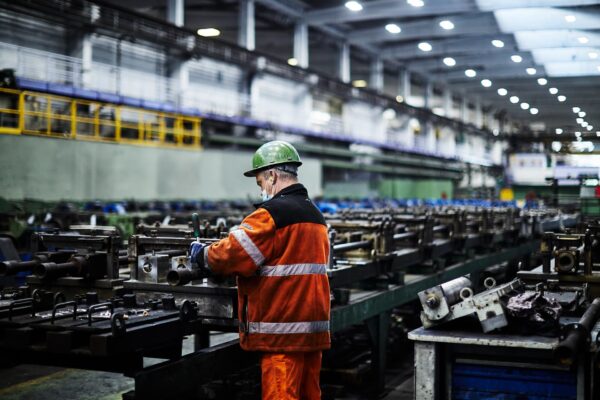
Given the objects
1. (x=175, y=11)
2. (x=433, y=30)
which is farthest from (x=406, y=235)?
(x=433, y=30)

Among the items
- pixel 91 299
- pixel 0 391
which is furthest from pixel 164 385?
pixel 0 391

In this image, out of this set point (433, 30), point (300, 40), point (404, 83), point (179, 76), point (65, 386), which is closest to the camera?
point (65, 386)

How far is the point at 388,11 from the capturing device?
59.7 ft

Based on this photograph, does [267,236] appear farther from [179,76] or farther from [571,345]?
[179,76]

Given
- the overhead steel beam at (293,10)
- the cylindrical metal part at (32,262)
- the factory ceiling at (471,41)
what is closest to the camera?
the cylindrical metal part at (32,262)

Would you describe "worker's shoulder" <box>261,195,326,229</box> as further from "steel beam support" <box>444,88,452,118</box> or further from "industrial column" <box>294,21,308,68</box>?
"steel beam support" <box>444,88,452,118</box>

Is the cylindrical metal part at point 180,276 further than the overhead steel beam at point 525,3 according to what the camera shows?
No

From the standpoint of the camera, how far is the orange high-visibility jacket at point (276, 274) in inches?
109

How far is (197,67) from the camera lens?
18.7 metres

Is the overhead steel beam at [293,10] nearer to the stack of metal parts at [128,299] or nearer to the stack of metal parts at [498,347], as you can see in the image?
the stack of metal parts at [128,299]

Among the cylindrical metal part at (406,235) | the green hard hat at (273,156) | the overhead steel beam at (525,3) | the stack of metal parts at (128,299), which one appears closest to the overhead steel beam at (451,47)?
the overhead steel beam at (525,3)

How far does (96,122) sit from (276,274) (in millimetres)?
8810

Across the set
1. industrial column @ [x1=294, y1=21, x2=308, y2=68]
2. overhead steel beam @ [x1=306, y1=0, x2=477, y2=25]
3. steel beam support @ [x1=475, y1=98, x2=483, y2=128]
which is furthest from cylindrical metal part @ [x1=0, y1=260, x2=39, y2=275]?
steel beam support @ [x1=475, y1=98, x2=483, y2=128]

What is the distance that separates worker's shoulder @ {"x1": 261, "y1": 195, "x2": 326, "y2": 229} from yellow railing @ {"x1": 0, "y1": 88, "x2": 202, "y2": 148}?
8.25 metres
